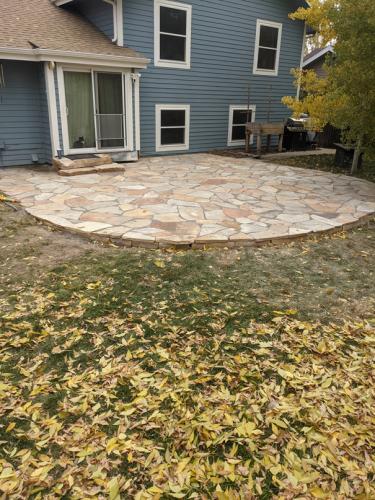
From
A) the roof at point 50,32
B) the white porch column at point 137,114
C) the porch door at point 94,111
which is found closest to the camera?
the roof at point 50,32

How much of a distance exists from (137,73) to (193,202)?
5.13 metres

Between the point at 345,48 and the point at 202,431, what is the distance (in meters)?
8.47

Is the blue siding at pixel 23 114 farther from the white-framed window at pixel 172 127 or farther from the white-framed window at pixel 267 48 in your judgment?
the white-framed window at pixel 267 48

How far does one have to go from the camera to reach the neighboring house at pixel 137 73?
→ 29.6 feet

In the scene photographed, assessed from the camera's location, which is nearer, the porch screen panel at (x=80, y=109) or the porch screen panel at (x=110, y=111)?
the porch screen panel at (x=80, y=109)

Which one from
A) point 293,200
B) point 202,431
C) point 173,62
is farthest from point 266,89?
point 202,431

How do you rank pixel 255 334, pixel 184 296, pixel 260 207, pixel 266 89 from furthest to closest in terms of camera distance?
pixel 266 89, pixel 260 207, pixel 184 296, pixel 255 334

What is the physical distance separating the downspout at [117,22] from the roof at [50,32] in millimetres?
201

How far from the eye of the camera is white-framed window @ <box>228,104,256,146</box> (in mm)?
13055

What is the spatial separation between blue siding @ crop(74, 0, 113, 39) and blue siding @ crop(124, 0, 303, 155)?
0.54 meters

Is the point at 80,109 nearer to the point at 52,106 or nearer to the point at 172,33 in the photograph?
the point at 52,106

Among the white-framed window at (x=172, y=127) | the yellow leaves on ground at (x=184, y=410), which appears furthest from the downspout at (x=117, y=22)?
the yellow leaves on ground at (x=184, y=410)

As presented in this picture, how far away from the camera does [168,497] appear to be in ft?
6.21

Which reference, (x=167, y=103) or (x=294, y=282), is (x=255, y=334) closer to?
(x=294, y=282)
